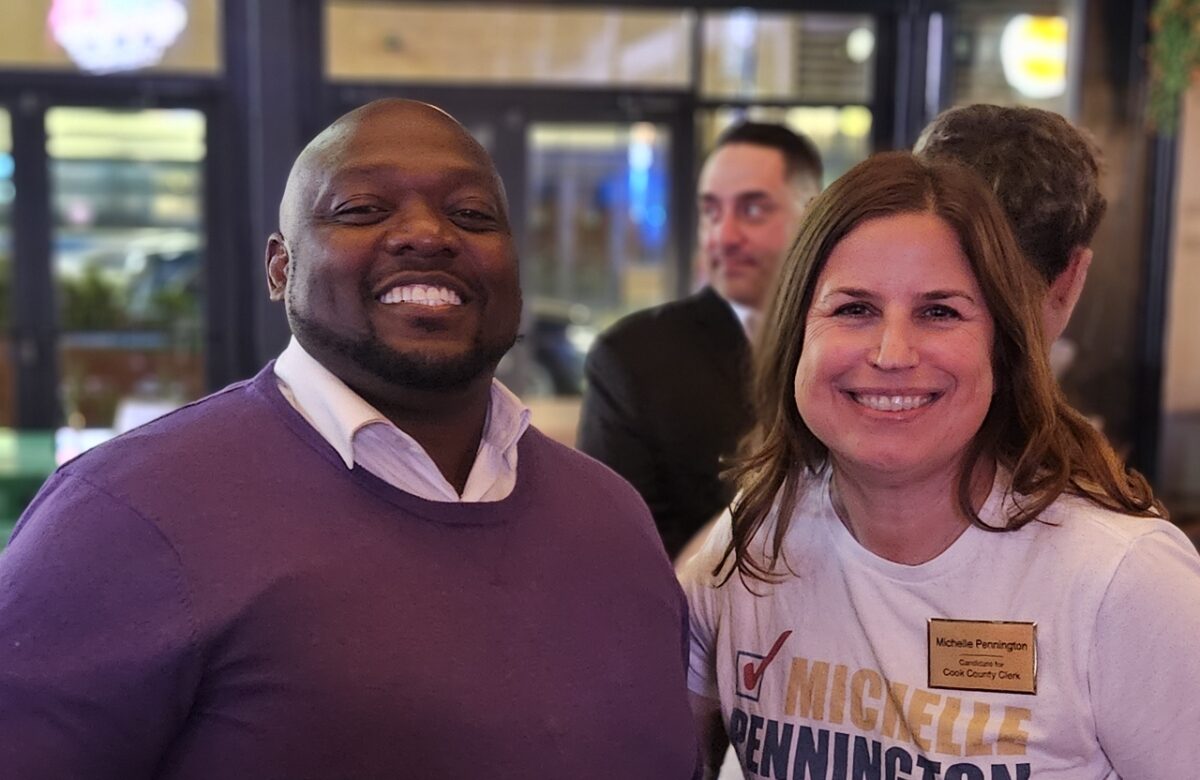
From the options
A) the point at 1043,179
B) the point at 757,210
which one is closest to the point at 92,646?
the point at 1043,179

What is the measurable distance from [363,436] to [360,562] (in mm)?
114

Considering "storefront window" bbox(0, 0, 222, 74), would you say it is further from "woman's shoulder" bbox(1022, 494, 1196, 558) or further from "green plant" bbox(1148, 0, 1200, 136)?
"woman's shoulder" bbox(1022, 494, 1196, 558)

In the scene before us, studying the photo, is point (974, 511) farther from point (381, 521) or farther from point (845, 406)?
point (381, 521)

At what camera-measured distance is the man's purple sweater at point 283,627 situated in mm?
954

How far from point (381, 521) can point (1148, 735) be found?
73cm

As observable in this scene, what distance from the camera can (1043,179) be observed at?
1.40 metres

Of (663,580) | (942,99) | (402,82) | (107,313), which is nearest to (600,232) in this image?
(402,82)

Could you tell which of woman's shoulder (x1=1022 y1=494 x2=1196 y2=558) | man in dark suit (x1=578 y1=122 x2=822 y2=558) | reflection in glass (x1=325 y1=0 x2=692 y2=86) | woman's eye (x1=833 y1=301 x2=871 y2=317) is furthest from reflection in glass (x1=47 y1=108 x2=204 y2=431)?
woman's shoulder (x1=1022 y1=494 x2=1196 y2=558)

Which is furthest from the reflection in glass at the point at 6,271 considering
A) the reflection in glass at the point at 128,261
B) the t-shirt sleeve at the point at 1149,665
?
the t-shirt sleeve at the point at 1149,665

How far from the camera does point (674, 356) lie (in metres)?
2.26

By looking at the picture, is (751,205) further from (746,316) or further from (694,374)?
(694,374)

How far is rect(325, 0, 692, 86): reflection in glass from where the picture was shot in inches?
262

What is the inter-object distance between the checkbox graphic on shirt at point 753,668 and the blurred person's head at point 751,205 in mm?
1074

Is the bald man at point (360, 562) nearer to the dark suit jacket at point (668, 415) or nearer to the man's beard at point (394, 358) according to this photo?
the man's beard at point (394, 358)
